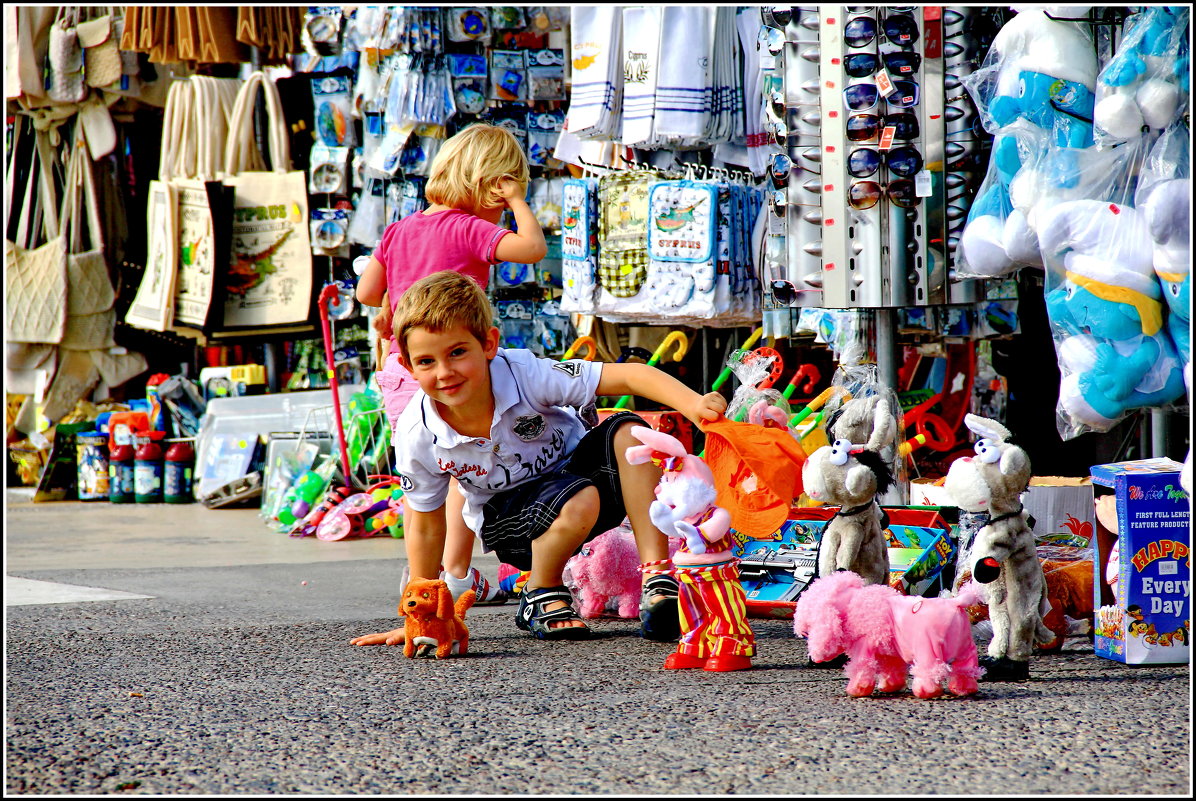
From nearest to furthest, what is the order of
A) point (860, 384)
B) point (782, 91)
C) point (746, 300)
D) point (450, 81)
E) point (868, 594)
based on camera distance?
point (868, 594) → point (860, 384) → point (782, 91) → point (746, 300) → point (450, 81)

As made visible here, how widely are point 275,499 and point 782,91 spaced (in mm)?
3471

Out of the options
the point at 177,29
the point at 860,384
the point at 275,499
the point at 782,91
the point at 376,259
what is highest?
the point at 177,29

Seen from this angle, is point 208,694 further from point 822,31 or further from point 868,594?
point 822,31

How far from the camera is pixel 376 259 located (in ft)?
11.7

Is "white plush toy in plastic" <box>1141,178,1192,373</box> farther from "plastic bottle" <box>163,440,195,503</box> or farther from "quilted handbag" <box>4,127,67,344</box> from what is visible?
"quilted handbag" <box>4,127,67,344</box>

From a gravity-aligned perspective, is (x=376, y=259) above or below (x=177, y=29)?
below

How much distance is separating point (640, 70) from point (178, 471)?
3.68m

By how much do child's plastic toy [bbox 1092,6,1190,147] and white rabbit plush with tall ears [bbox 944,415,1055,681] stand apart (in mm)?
706

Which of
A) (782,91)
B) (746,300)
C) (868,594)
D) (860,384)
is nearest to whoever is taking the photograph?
(868,594)

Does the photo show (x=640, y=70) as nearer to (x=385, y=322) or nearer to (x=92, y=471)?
(x=385, y=322)

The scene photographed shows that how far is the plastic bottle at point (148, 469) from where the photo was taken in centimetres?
705

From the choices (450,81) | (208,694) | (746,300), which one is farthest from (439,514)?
(450,81)

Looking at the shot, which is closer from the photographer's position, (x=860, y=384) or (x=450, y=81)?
(x=860, y=384)

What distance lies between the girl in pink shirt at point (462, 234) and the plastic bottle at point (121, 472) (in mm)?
4165
